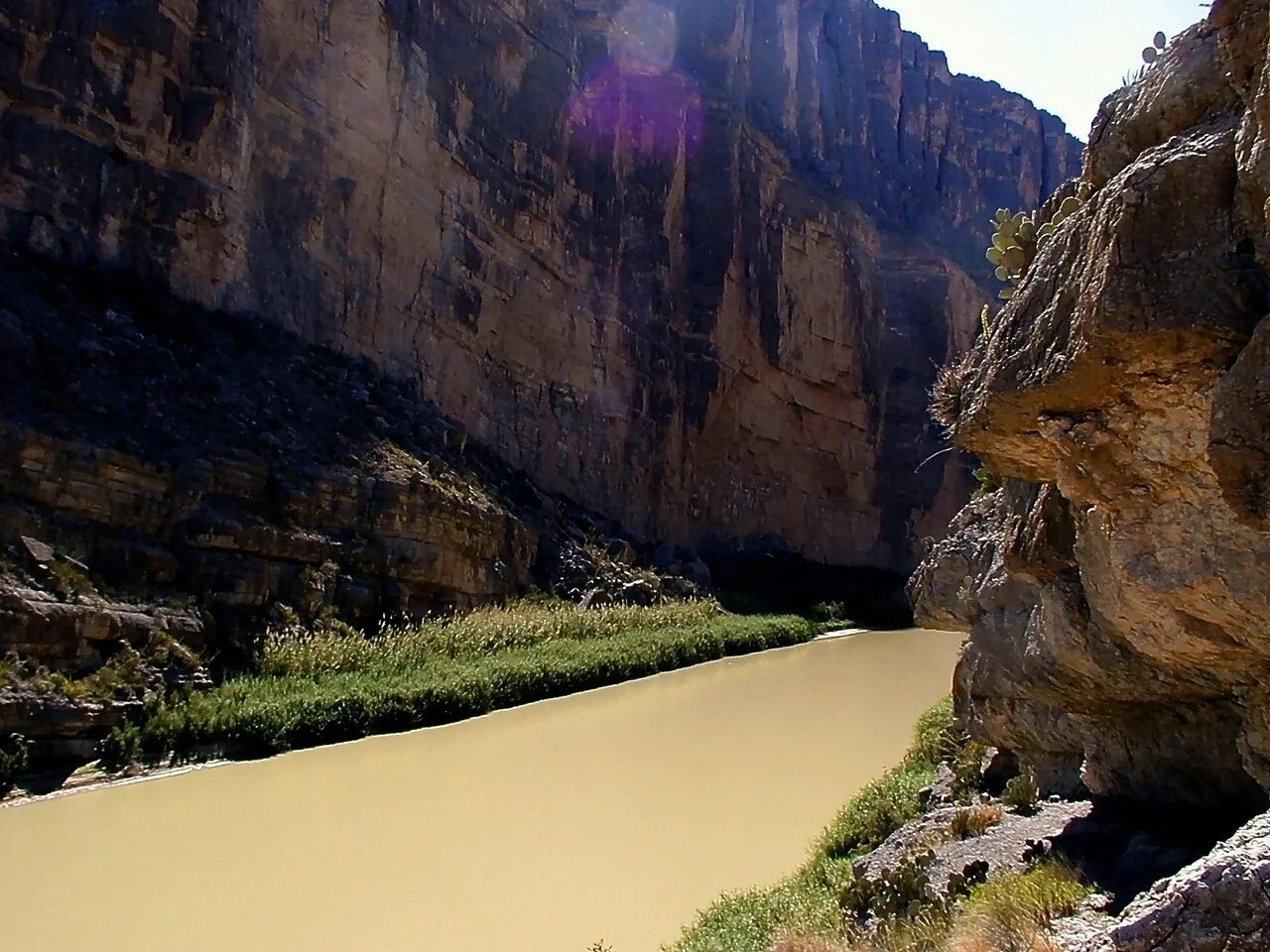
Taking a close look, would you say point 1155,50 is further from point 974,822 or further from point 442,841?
point 442,841

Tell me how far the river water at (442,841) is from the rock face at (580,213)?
10.9 m

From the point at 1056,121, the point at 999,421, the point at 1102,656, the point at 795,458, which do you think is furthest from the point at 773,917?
the point at 1056,121

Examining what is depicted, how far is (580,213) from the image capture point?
30391 millimetres

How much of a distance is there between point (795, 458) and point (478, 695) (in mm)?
28840

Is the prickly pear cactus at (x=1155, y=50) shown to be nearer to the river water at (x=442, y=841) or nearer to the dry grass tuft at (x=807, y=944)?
the dry grass tuft at (x=807, y=944)

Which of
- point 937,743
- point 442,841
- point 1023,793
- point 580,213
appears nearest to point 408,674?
point 442,841

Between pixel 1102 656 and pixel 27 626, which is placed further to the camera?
pixel 27 626

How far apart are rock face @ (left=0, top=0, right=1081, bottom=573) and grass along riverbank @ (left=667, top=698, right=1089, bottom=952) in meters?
15.2

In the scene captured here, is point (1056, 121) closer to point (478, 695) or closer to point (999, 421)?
point (478, 695)

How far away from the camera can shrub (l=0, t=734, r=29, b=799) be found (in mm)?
8826

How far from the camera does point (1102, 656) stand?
16.4ft

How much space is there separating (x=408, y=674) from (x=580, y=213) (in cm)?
1971

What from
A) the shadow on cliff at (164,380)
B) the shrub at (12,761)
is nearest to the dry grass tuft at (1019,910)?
the shrub at (12,761)

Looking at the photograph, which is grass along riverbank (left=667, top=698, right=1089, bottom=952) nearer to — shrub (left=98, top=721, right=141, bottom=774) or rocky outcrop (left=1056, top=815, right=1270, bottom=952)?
rocky outcrop (left=1056, top=815, right=1270, bottom=952)
